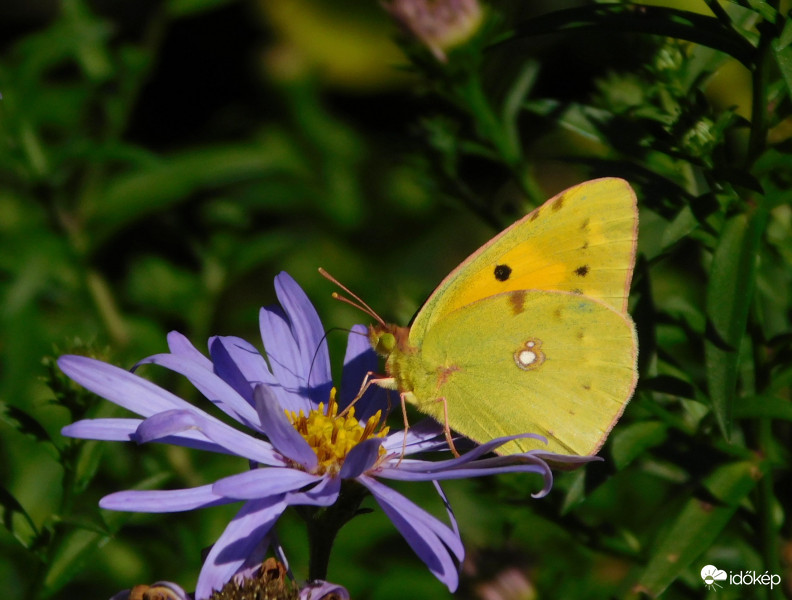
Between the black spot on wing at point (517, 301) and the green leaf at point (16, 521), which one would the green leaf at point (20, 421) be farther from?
the black spot on wing at point (517, 301)

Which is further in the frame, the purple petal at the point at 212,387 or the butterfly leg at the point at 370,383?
the butterfly leg at the point at 370,383

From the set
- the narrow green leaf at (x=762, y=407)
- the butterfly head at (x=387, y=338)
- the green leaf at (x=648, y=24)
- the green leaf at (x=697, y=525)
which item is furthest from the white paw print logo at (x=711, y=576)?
the green leaf at (x=648, y=24)

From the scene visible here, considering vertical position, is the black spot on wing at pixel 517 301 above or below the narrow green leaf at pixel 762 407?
above

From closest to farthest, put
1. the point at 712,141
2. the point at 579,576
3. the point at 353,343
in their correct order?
the point at 712,141
the point at 353,343
the point at 579,576

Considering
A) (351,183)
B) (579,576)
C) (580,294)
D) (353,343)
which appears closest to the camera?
(580,294)

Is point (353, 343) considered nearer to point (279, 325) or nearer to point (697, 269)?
point (279, 325)

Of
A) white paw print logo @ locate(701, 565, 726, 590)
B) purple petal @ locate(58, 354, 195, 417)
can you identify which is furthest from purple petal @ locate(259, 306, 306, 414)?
white paw print logo @ locate(701, 565, 726, 590)

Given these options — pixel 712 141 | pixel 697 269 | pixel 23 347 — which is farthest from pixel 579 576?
pixel 697 269

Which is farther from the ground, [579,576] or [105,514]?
[105,514]
